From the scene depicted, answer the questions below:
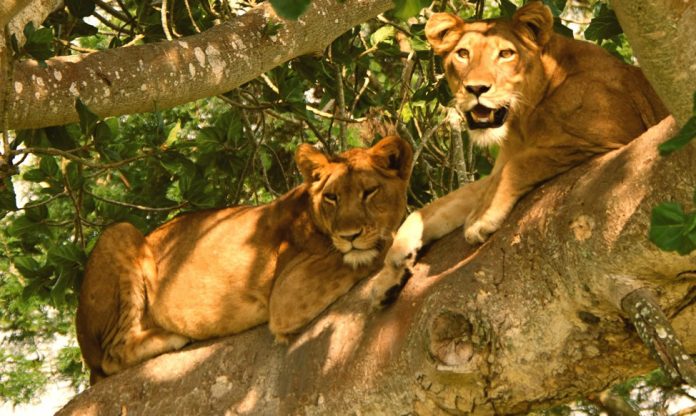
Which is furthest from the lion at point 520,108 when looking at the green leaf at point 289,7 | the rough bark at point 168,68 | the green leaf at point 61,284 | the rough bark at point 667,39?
the green leaf at point 61,284

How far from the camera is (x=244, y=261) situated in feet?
20.7

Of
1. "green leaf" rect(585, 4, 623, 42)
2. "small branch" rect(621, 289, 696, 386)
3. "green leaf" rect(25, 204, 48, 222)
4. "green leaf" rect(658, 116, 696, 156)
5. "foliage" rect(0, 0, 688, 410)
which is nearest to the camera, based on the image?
"green leaf" rect(658, 116, 696, 156)

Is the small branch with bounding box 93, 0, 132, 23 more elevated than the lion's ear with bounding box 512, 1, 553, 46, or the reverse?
the lion's ear with bounding box 512, 1, 553, 46

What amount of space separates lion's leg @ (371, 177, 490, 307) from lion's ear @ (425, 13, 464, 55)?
0.70 m

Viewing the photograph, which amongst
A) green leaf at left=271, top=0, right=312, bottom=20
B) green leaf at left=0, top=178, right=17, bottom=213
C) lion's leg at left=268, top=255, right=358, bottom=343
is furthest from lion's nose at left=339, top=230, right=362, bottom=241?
green leaf at left=271, top=0, right=312, bottom=20

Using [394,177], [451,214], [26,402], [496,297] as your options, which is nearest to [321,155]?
[394,177]

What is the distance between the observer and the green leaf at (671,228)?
8.34 feet

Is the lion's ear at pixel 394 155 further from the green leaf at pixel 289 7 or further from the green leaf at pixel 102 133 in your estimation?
the green leaf at pixel 289 7

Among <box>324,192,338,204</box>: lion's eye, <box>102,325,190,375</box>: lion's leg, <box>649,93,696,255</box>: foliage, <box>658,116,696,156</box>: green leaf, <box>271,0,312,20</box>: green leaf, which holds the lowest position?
<box>102,325,190,375</box>: lion's leg

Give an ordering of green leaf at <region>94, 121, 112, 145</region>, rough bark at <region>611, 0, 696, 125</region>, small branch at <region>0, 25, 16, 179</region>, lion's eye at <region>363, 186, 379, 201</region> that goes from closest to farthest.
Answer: rough bark at <region>611, 0, 696, 125</region> < small branch at <region>0, 25, 16, 179</region> < green leaf at <region>94, 121, 112, 145</region> < lion's eye at <region>363, 186, 379, 201</region>

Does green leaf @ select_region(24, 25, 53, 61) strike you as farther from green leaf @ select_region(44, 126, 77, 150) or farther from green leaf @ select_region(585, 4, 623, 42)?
green leaf @ select_region(585, 4, 623, 42)

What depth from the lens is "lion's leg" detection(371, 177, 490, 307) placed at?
4.66m

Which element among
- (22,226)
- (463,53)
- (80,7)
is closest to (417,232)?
(463,53)

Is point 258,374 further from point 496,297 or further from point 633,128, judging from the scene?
point 633,128
